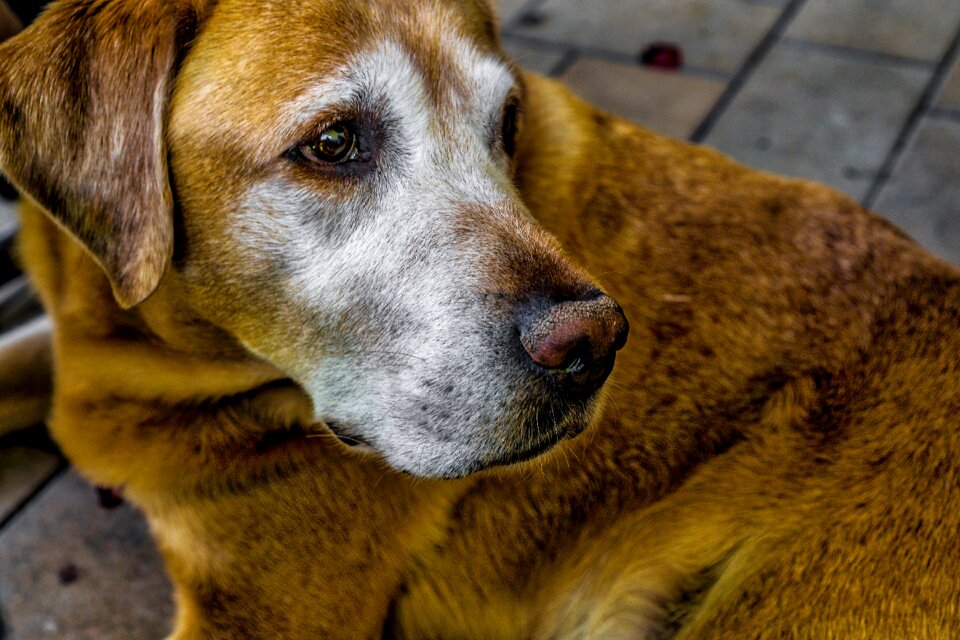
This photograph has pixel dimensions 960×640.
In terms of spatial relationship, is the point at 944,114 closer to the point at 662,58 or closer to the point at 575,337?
the point at 662,58

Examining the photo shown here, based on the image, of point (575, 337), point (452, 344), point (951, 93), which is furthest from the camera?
point (951, 93)

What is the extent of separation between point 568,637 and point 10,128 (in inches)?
61.3

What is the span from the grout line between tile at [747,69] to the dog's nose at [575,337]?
2437 mm

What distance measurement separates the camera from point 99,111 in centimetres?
181

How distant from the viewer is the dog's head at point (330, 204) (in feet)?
5.92

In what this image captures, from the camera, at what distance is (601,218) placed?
2236 mm

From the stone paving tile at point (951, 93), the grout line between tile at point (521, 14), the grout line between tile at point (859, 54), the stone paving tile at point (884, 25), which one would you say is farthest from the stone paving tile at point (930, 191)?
the grout line between tile at point (521, 14)

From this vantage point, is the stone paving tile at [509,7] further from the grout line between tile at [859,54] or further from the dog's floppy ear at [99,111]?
the dog's floppy ear at [99,111]

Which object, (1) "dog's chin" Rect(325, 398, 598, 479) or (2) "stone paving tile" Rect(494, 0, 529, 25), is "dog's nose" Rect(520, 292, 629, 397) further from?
(2) "stone paving tile" Rect(494, 0, 529, 25)

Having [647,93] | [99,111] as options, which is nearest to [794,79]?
[647,93]

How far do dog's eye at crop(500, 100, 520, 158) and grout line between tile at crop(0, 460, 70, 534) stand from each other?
1.68 meters

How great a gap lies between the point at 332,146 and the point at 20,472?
168cm

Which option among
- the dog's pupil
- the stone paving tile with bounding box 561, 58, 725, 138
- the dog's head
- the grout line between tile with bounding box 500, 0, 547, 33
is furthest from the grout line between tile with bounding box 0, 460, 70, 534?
the grout line between tile with bounding box 500, 0, 547, 33

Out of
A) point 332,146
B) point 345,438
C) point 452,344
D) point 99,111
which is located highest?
point 99,111
